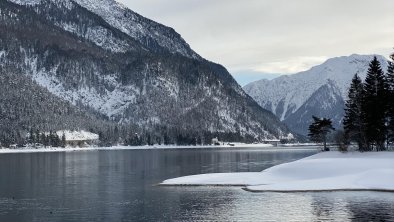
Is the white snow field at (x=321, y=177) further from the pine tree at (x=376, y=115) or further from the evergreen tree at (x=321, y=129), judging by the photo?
the evergreen tree at (x=321, y=129)

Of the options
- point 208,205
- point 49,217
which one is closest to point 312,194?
point 208,205

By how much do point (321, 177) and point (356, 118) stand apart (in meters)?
41.6

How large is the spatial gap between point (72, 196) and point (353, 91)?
92.5 metres

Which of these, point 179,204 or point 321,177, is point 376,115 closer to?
point 321,177

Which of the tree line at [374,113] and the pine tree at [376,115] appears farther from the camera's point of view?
the tree line at [374,113]

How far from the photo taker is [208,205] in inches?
2667

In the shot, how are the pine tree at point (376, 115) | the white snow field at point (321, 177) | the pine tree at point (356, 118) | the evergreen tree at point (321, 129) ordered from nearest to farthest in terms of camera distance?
the white snow field at point (321, 177), the pine tree at point (376, 115), the pine tree at point (356, 118), the evergreen tree at point (321, 129)

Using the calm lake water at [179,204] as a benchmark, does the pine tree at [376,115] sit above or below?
above

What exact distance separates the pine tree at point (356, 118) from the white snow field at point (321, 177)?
1914 centimetres

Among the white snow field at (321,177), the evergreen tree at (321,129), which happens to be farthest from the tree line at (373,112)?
the evergreen tree at (321,129)

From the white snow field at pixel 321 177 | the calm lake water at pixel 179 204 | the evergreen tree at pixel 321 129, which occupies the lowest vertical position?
the calm lake water at pixel 179 204

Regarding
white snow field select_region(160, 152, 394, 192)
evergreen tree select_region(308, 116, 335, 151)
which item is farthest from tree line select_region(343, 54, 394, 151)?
evergreen tree select_region(308, 116, 335, 151)

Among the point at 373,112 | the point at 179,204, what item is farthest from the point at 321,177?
the point at 373,112

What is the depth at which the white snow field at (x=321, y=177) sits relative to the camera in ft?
269
